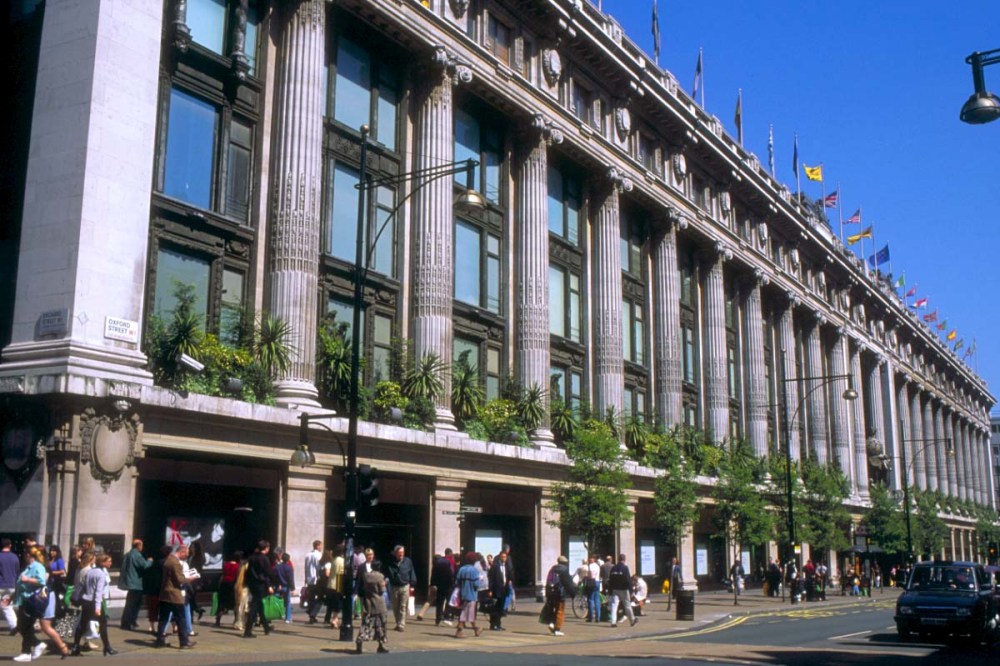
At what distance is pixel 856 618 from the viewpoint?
3447 cm

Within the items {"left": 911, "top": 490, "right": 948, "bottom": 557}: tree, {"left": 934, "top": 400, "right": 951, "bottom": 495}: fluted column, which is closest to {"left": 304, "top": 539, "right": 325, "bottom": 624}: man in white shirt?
{"left": 911, "top": 490, "right": 948, "bottom": 557}: tree

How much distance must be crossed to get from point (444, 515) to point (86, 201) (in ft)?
48.8

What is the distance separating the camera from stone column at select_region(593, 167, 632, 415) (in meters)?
43.3

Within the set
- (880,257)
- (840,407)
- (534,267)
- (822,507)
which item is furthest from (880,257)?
(534,267)

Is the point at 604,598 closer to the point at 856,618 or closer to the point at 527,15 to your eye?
the point at 856,618

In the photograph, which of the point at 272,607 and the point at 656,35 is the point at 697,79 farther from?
the point at 272,607

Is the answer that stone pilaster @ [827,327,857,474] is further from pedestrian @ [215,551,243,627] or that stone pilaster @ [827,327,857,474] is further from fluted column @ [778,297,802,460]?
pedestrian @ [215,551,243,627]

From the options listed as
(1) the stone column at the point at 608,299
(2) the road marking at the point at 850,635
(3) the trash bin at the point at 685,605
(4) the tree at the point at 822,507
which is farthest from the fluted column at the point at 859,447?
(2) the road marking at the point at 850,635

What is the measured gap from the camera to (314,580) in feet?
81.5

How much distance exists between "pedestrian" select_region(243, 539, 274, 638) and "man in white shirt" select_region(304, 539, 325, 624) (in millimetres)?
3400

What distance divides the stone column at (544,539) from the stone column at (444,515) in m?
4.91

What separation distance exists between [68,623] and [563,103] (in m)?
31.2

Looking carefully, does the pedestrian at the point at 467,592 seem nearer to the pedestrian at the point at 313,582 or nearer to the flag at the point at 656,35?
the pedestrian at the point at 313,582

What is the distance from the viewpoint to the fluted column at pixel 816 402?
68375 millimetres
